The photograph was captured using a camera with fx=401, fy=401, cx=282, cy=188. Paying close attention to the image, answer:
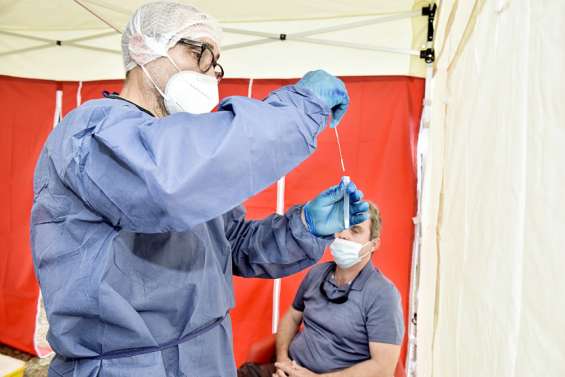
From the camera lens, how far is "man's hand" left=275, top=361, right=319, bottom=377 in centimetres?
178

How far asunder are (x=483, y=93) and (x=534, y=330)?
1.55ft

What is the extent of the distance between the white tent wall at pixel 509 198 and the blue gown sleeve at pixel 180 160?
0.32 meters

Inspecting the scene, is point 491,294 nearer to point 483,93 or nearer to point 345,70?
point 483,93

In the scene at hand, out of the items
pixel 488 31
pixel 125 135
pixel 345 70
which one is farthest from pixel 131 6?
pixel 488 31

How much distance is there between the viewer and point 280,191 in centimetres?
266

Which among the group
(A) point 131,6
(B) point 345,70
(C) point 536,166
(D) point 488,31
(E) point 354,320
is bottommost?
(E) point 354,320

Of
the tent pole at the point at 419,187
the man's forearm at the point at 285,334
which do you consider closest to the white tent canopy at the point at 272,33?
the tent pole at the point at 419,187

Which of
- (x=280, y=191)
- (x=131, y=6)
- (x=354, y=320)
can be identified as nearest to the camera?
(x=354, y=320)

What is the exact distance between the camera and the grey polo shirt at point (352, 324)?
5.62 ft

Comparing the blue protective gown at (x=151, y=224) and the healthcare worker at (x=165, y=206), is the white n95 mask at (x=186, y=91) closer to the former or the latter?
the healthcare worker at (x=165, y=206)

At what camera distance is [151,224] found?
26.4 inches

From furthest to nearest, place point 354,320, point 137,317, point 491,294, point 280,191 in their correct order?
point 280,191 → point 354,320 → point 137,317 → point 491,294

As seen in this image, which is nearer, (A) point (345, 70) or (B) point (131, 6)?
(B) point (131, 6)

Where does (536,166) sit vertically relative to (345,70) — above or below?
below
